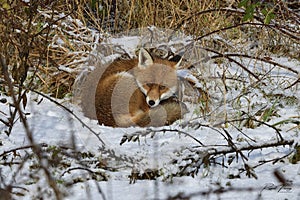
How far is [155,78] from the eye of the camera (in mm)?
5371

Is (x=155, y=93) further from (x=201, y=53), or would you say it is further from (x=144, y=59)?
(x=201, y=53)

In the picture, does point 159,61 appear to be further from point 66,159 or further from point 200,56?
point 66,159

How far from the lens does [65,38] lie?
20.6 feet

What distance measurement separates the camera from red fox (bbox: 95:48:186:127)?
17.3 ft

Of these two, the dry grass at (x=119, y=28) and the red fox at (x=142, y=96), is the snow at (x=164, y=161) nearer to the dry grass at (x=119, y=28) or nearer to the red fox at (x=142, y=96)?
the red fox at (x=142, y=96)

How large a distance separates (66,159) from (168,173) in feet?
2.36

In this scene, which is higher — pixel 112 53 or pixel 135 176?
pixel 112 53

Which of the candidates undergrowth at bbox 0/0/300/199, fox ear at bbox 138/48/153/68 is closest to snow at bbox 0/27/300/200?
undergrowth at bbox 0/0/300/199

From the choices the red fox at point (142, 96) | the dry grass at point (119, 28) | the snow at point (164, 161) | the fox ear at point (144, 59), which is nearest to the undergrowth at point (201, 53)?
the dry grass at point (119, 28)

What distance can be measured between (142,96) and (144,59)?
13.9 inches

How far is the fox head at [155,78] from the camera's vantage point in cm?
532

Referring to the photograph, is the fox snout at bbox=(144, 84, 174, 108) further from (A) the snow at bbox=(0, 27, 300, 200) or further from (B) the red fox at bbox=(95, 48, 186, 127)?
(A) the snow at bbox=(0, 27, 300, 200)

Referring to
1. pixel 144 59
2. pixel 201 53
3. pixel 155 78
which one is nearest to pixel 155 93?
pixel 155 78

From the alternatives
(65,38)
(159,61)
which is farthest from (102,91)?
(65,38)
